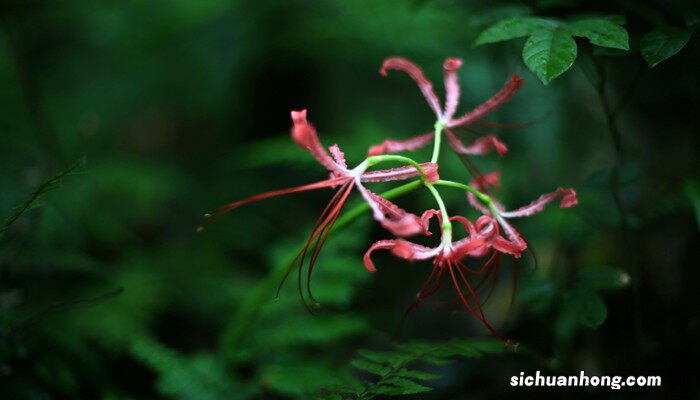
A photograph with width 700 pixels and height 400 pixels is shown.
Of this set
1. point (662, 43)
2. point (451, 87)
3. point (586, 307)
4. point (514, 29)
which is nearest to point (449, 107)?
point (451, 87)

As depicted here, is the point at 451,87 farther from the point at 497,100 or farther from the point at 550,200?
the point at 550,200

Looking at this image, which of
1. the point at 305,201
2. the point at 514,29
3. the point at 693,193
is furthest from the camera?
the point at 305,201

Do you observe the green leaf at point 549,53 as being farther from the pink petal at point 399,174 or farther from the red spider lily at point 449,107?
the pink petal at point 399,174

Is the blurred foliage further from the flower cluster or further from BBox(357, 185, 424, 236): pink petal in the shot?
BBox(357, 185, 424, 236): pink petal

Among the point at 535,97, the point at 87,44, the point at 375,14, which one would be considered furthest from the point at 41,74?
the point at 535,97

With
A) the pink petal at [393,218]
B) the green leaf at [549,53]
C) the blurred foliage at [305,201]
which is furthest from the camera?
the blurred foliage at [305,201]

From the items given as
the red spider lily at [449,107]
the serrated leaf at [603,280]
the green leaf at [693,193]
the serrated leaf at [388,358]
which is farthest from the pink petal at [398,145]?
the green leaf at [693,193]

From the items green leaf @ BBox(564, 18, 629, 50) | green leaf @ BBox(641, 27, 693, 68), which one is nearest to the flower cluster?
green leaf @ BBox(564, 18, 629, 50)
